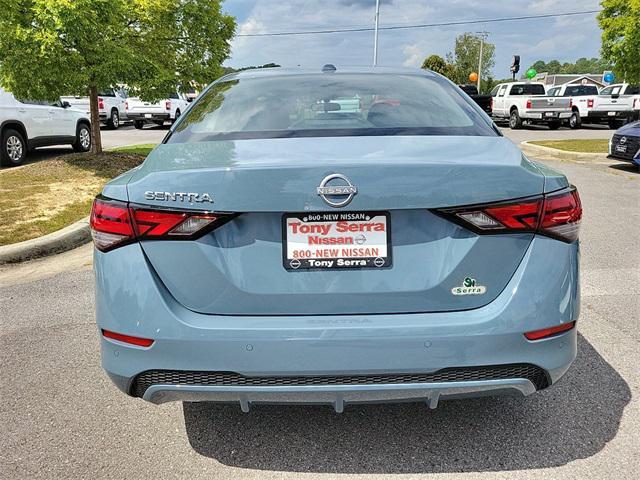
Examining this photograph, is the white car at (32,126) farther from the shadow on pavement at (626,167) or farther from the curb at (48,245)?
the shadow on pavement at (626,167)

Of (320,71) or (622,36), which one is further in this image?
(622,36)

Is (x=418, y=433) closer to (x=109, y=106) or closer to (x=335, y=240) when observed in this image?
(x=335, y=240)

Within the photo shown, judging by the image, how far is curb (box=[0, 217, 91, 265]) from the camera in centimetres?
575

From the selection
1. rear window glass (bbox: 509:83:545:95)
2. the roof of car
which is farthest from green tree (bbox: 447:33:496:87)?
the roof of car

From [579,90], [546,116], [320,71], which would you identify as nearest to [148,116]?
[546,116]

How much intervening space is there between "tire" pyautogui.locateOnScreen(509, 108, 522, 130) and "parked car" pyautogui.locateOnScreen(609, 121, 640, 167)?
13.8m

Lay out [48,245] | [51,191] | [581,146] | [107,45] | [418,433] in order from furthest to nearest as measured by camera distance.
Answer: [581,146] → [107,45] → [51,191] → [48,245] → [418,433]

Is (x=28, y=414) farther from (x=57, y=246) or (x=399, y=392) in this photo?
(x=57, y=246)

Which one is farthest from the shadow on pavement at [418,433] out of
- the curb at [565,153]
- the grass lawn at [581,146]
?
the grass lawn at [581,146]

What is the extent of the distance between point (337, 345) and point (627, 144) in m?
11.1

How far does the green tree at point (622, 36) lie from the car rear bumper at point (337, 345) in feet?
44.3

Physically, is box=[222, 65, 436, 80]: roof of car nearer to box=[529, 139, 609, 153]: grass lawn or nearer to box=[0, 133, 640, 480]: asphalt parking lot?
box=[0, 133, 640, 480]: asphalt parking lot

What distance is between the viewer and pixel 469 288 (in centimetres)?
218

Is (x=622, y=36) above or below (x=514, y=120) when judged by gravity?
above
